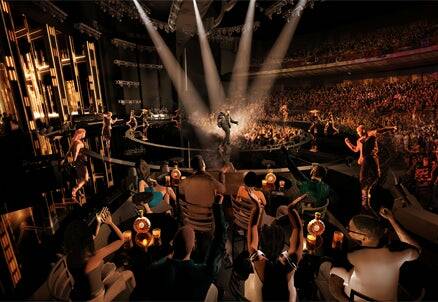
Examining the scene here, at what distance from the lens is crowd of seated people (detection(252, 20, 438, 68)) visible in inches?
403

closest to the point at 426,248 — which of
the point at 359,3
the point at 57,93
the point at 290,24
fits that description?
the point at 57,93

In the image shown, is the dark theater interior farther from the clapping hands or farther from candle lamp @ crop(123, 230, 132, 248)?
candle lamp @ crop(123, 230, 132, 248)

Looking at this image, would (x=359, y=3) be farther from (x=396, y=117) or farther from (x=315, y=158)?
(x=315, y=158)

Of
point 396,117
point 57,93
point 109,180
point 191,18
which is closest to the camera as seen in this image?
point 109,180

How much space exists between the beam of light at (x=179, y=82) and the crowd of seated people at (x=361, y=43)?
274 inches

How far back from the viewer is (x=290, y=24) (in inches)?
654

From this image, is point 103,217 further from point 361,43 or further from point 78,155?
point 361,43

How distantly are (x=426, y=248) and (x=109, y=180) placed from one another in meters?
7.34

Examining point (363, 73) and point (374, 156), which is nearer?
point (374, 156)

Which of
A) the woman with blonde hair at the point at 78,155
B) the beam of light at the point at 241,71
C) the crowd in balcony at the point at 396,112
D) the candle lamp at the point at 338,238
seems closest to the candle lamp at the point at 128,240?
the candle lamp at the point at 338,238

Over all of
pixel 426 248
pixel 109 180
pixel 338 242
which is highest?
pixel 338 242

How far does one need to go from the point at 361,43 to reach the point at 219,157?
37.4 feet

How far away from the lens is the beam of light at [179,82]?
15.8m

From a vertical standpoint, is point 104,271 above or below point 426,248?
above
